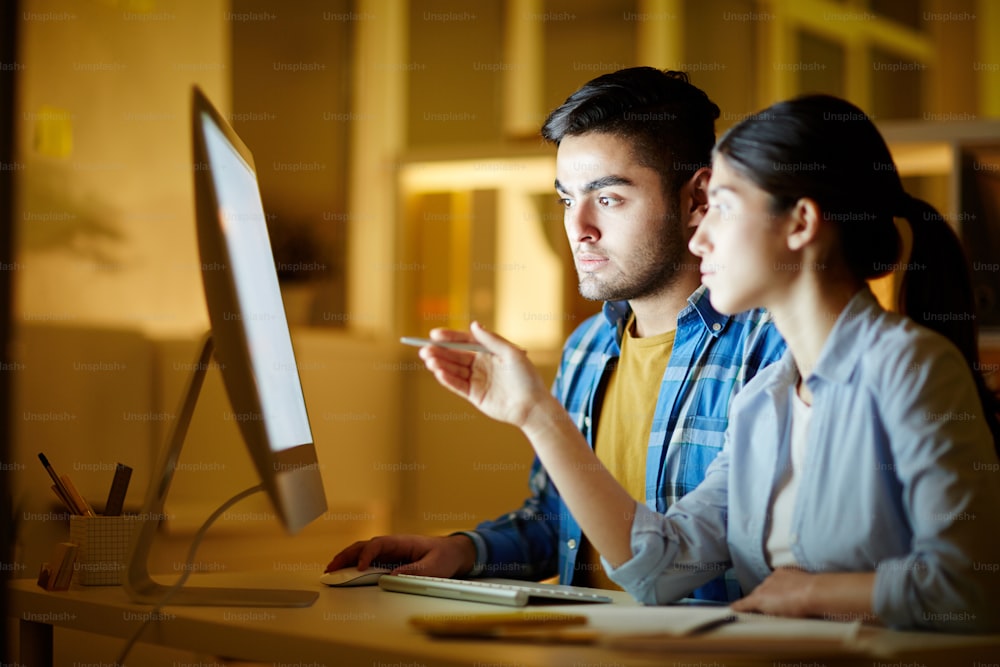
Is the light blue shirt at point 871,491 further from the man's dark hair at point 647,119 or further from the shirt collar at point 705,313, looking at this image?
the man's dark hair at point 647,119

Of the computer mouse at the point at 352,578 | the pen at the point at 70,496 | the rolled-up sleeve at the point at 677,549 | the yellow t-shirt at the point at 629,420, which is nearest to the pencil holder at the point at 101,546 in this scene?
the pen at the point at 70,496

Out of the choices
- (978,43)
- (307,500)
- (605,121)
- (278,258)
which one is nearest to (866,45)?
(978,43)

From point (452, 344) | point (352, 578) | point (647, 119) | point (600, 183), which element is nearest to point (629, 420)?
point (600, 183)

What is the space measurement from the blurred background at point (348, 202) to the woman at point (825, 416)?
4.51 ft

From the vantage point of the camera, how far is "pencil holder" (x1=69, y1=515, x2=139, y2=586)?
117 cm

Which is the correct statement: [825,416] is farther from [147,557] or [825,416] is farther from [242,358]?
[147,557]

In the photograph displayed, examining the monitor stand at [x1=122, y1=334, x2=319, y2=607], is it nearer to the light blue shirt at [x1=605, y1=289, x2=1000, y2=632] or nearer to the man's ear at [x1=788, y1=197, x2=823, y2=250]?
the light blue shirt at [x1=605, y1=289, x2=1000, y2=632]

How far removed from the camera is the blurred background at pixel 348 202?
9.51 ft

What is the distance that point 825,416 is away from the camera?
1029 mm

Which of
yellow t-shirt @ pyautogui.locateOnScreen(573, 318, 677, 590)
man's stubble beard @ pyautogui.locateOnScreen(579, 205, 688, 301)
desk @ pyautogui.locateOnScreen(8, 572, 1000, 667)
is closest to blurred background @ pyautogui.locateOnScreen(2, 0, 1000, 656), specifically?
desk @ pyautogui.locateOnScreen(8, 572, 1000, 667)

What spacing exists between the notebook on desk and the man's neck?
63 cm

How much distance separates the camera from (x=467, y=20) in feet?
15.7

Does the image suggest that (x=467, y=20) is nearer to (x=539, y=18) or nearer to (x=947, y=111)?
(x=539, y=18)

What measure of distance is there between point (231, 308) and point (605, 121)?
0.92 metres
